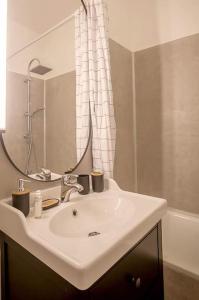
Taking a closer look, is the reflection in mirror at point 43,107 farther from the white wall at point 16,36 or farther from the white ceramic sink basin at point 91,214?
the white ceramic sink basin at point 91,214

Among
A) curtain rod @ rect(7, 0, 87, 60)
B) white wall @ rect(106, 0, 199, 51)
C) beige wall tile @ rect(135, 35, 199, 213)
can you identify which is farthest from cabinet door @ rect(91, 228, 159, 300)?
white wall @ rect(106, 0, 199, 51)

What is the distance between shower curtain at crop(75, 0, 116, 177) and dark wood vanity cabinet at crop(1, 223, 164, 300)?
54 centimetres

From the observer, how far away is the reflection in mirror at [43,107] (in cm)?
95

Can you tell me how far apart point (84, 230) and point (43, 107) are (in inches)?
25.3

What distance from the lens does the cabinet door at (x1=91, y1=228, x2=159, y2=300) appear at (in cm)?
64

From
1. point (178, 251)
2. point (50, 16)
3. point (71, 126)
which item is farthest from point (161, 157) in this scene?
point (50, 16)

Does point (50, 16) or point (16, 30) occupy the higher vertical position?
point (50, 16)

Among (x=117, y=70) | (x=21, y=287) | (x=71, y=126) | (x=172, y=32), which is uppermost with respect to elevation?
(x=172, y=32)

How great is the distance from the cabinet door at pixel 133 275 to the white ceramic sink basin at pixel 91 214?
148mm

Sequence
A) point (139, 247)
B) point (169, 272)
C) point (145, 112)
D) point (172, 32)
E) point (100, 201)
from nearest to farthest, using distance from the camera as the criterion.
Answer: point (139, 247) → point (100, 201) → point (169, 272) → point (172, 32) → point (145, 112)

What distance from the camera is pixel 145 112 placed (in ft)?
6.06

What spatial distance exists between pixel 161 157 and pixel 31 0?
1427mm

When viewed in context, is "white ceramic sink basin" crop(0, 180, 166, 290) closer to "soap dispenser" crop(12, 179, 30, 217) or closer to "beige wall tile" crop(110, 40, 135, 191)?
"soap dispenser" crop(12, 179, 30, 217)

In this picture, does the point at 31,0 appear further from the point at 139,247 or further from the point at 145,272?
the point at 145,272
